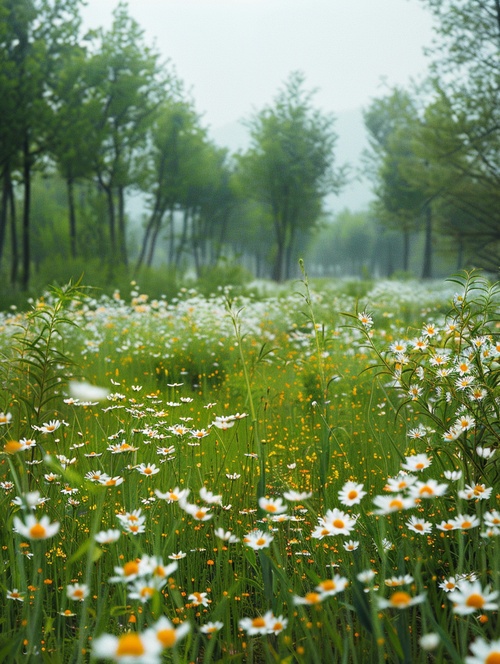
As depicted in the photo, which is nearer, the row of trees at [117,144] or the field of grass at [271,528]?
the field of grass at [271,528]

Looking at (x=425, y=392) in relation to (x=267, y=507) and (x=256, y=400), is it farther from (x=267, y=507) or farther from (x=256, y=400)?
(x=256, y=400)

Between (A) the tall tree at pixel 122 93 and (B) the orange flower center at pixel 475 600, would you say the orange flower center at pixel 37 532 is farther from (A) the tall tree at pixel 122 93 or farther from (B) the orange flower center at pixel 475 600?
(A) the tall tree at pixel 122 93

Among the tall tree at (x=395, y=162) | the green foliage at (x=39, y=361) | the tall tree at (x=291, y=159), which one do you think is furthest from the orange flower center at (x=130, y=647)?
the tall tree at (x=291, y=159)

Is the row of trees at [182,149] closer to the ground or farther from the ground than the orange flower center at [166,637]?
farther from the ground

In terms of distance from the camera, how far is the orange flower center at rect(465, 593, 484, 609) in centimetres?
113

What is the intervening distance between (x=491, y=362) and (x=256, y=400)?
7.47 feet

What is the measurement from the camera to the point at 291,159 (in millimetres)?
30000

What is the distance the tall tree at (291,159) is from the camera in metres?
30.0

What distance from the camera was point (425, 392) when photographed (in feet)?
8.82

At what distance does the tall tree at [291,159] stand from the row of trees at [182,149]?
71mm

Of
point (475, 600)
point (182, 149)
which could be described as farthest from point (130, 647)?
point (182, 149)

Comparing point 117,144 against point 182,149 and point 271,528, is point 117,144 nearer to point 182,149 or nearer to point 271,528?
point 182,149

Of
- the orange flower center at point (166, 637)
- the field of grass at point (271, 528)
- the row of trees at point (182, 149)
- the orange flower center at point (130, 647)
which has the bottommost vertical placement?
the field of grass at point (271, 528)

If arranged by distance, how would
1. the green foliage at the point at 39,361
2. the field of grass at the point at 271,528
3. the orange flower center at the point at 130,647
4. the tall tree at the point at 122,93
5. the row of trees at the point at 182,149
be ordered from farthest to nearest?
the tall tree at the point at 122,93 → the row of trees at the point at 182,149 → the green foliage at the point at 39,361 → the field of grass at the point at 271,528 → the orange flower center at the point at 130,647
